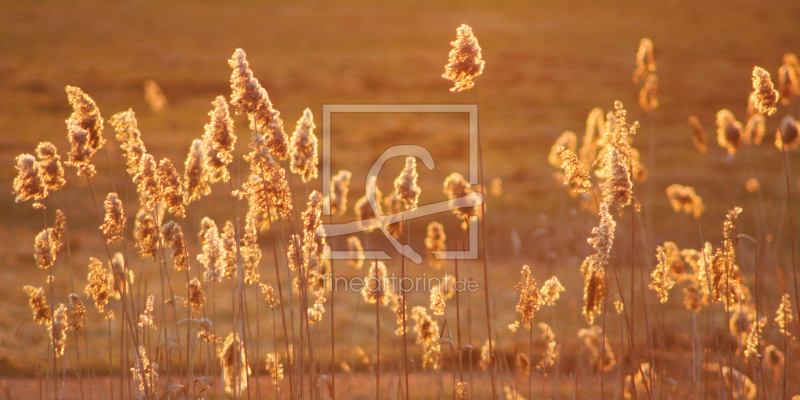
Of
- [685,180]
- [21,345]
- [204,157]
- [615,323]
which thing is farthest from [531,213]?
[204,157]

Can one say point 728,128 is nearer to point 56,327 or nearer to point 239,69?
point 239,69

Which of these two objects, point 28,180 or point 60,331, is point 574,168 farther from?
point 60,331

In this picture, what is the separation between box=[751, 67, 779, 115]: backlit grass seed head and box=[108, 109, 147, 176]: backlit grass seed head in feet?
7.27

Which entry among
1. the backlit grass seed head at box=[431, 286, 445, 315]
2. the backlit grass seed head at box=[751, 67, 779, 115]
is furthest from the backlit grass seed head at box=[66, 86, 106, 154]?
the backlit grass seed head at box=[751, 67, 779, 115]

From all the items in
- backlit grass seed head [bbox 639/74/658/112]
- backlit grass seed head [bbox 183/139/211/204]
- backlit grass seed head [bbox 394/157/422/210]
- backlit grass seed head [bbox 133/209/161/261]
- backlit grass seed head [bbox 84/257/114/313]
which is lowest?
backlit grass seed head [bbox 84/257/114/313]

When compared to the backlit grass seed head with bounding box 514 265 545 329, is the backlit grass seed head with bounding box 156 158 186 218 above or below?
above

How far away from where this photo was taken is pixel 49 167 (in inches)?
88.7

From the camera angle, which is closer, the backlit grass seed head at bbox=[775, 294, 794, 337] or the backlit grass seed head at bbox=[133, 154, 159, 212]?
the backlit grass seed head at bbox=[133, 154, 159, 212]

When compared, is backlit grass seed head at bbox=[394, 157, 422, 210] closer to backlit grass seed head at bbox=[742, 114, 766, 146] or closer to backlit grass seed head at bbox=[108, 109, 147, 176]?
backlit grass seed head at bbox=[108, 109, 147, 176]

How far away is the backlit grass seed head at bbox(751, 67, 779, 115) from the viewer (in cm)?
230

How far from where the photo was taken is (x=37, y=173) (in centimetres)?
219

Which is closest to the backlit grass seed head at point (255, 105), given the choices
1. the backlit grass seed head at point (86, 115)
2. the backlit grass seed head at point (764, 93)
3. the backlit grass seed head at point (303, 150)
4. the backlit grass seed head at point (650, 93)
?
the backlit grass seed head at point (303, 150)

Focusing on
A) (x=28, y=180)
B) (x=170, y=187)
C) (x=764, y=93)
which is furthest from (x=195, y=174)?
(x=764, y=93)

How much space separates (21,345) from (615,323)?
3.94m
